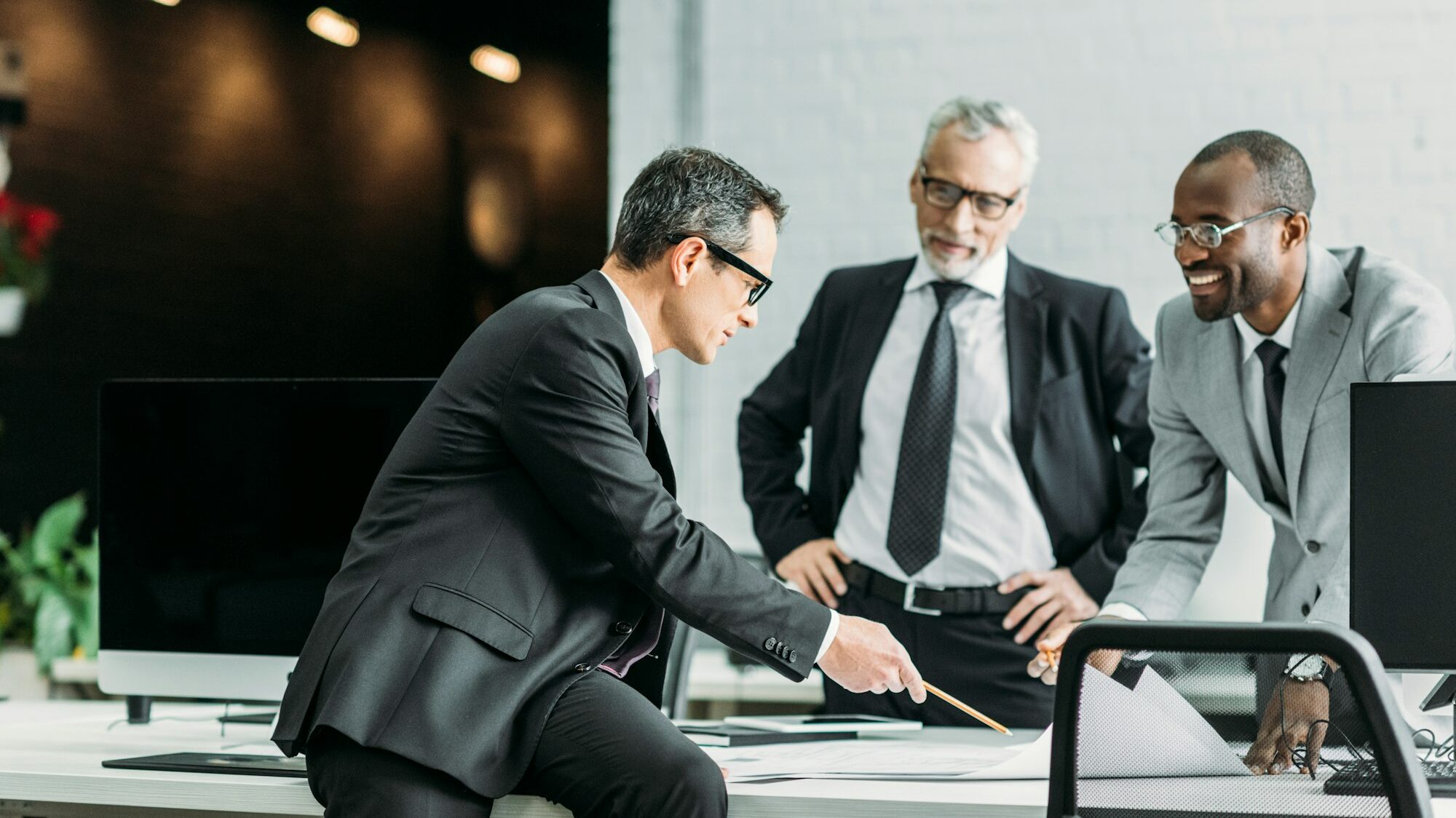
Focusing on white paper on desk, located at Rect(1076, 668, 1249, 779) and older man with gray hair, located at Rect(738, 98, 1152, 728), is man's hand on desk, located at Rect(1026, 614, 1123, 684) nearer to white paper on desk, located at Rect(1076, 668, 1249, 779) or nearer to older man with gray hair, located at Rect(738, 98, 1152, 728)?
white paper on desk, located at Rect(1076, 668, 1249, 779)

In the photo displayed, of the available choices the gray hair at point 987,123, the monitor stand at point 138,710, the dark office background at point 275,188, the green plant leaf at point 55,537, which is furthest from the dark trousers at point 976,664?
the green plant leaf at point 55,537

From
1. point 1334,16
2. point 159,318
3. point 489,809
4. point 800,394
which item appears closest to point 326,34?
point 159,318

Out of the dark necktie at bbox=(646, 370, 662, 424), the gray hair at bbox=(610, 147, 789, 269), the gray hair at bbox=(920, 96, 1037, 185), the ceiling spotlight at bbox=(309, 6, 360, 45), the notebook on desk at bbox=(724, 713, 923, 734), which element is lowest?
the notebook on desk at bbox=(724, 713, 923, 734)

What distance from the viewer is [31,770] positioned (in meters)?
1.83

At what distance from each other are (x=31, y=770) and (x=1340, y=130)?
3.24 metres

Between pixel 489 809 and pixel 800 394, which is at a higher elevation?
pixel 800 394

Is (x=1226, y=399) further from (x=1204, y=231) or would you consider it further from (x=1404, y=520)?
(x=1404, y=520)

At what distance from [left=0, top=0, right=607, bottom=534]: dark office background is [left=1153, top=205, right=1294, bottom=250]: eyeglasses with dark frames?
233 centimetres

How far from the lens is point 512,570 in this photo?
159 cm

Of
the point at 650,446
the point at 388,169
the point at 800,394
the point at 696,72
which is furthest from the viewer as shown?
the point at 388,169

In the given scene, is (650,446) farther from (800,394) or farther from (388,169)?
(388,169)

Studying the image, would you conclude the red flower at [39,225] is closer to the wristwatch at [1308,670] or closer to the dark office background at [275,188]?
the dark office background at [275,188]

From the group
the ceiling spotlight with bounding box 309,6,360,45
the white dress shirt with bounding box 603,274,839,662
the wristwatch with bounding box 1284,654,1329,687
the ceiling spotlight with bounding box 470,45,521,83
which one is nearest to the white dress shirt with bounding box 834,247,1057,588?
the white dress shirt with bounding box 603,274,839,662

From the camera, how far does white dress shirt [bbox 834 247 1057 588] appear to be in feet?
8.86
